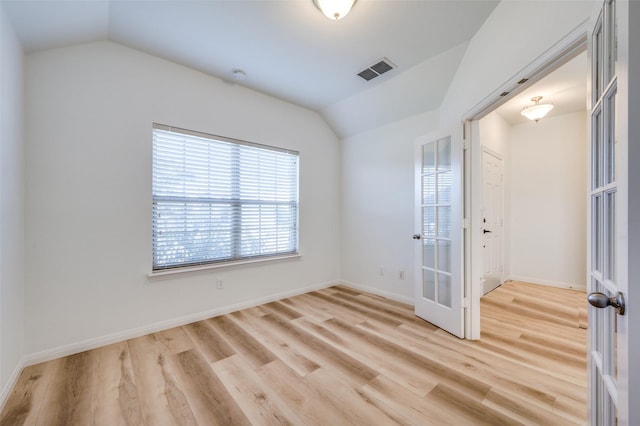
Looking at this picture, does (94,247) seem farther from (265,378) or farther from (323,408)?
(323,408)

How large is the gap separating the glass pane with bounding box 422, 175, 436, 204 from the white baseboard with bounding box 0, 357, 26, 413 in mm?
3655


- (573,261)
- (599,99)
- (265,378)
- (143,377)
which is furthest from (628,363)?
(573,261)

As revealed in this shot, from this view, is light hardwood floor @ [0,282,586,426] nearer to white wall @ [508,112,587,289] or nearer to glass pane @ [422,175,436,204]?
glass pane @ [422,175,436,204]

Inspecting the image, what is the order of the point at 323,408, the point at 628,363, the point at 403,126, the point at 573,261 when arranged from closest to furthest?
the point at 628,363 < the point at 323,408 < the point at 403,126 < the point at 573,261

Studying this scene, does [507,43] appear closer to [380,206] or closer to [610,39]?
[610,39]

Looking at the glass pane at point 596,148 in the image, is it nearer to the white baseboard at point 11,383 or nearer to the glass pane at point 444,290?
the glass pane at point 444,290

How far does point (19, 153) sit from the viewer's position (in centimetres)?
197

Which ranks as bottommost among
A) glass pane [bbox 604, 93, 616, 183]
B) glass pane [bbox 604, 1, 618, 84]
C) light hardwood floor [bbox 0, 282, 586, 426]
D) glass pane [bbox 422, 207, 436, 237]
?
light hardwood floor [bbox 0, 282, 586, 426]

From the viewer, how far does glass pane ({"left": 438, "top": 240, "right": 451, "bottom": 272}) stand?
A: 2.69 metres

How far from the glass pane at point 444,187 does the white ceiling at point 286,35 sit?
972 millimetres

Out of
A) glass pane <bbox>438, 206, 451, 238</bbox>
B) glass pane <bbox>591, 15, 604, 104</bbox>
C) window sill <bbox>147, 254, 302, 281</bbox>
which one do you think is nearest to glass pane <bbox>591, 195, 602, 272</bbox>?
glass pane <bbox>591, 15, 604, 104</bbox>

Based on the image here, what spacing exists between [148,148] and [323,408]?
2.72 metres

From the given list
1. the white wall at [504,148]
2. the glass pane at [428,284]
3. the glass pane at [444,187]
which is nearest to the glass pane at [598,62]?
the glass pane at [444,187]

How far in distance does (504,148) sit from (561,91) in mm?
1209
